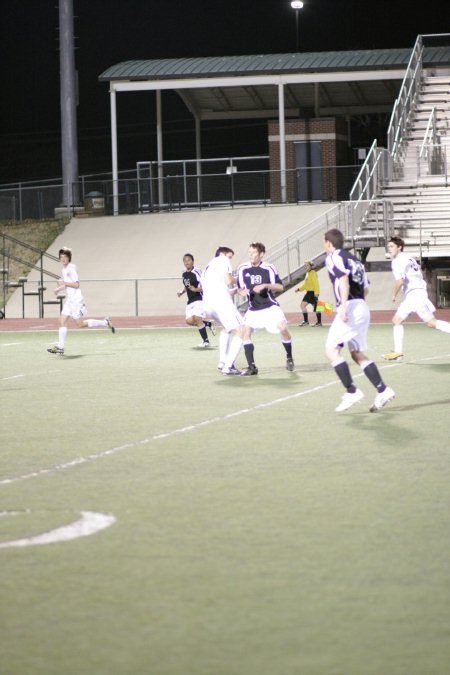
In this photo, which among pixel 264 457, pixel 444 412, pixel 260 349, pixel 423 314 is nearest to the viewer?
pixel 264 457

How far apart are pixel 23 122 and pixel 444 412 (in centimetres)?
7923

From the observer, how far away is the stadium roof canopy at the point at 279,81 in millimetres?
43750

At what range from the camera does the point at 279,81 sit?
44031 millimetres

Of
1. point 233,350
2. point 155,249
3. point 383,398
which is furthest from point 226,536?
point 155,249

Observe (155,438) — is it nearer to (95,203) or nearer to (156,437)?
(156,437)

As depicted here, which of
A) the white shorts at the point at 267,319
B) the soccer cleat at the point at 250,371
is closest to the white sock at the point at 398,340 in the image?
the white shorts at the point at 267,319

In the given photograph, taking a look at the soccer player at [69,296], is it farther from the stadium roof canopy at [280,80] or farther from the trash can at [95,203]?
the stadium roof canopy at [280,80]

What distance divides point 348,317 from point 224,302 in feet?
16.4

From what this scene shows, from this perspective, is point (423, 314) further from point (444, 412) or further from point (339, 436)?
point (339, 436)

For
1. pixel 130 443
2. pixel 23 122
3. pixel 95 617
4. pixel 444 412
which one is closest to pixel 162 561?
pixel 95 617

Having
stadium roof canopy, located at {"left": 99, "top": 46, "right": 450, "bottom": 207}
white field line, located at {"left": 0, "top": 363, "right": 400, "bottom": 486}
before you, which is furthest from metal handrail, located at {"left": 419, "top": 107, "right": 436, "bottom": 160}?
white field line, located at {"left": 0, "top": 363, "right": 400, "bottom": 486}

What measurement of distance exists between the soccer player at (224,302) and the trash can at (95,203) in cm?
2767

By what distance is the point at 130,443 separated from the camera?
11250mm

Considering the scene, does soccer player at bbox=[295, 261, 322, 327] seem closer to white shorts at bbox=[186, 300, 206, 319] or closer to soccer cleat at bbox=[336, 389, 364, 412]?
white shorts at bbox=[186, 300, 206, 319]
